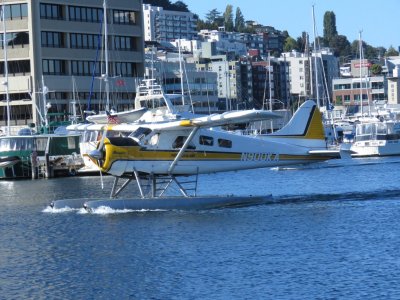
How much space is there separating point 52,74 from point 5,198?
45814 millimetres

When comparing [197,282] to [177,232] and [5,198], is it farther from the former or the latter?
[5,198]

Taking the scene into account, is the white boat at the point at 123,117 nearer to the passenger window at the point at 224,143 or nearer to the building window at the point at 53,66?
the passenger window at the point at 224,143

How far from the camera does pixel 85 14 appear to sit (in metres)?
93.6

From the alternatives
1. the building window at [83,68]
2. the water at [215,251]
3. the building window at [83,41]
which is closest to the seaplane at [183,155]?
the water at [215,251]

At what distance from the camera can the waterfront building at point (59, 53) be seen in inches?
3529

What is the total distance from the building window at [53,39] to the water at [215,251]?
51728 millimetres

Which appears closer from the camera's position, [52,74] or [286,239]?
[286,239]

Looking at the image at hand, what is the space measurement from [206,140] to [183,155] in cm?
101

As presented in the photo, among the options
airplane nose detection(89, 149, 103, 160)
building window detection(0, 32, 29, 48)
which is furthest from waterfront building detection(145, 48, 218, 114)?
airplane nose detection(89, 149, 103, 160)

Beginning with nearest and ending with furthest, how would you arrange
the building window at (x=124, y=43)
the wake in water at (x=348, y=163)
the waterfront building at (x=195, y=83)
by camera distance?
the wake in water at (x=348, y=163) → the building window at (x=124, y=43) → the waterfront building at (x=195, y=83)

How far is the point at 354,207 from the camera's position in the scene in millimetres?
33750

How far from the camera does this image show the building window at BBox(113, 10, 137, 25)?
95.5 metres

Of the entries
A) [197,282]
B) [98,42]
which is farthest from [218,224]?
[98,42]

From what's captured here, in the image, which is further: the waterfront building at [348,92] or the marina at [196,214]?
the waterfront building at [348,92]
